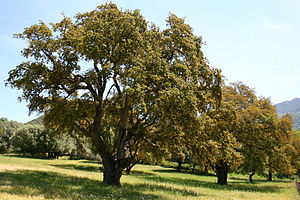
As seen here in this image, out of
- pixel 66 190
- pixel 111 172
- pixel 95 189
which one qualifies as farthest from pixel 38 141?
pixel 66 190

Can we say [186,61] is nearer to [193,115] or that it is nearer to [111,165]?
[193,115]

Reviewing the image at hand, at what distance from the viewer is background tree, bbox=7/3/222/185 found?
1411cm

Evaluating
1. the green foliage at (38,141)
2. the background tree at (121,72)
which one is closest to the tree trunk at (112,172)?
the background tree at (121,72)

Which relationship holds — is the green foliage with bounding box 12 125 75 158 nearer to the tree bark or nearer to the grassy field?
the grassy field

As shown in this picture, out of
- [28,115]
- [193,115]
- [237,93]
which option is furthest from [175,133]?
[237,93]

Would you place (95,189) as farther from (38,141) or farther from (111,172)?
(38,141)

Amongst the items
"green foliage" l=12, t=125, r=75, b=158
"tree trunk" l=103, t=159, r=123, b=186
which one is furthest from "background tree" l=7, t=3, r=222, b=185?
"green foliage" l=12, t=125, r=75, b=158

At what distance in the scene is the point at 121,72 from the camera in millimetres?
15805

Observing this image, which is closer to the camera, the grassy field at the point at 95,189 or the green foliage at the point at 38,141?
the grassy field at the point at 95,189

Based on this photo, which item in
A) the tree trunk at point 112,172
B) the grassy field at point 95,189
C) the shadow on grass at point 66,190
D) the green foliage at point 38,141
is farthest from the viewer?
the green foliage at point 38,141

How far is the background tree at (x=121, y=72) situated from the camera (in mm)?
14109

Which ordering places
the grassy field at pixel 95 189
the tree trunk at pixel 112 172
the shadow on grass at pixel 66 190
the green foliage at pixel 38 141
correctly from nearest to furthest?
the shadow on grass at pixel 66 190 < the grassy field at pixel 95 189 < the tree trunk at pixel 112 172 < the green foliage at pixel 38 141

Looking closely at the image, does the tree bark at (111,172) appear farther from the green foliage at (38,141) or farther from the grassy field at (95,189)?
the green foliage at (38,141)

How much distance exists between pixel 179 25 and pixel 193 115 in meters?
8.15
